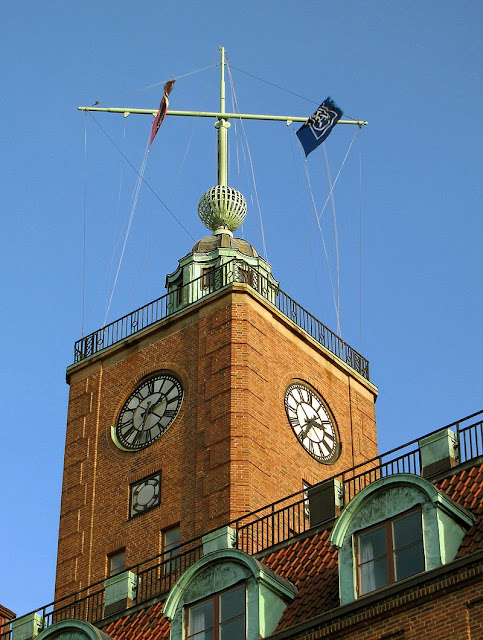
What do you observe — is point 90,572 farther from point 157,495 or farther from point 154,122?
point 154,122

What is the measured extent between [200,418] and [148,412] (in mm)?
2059

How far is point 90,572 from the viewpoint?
43.9 metres

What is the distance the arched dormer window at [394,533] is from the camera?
92.6ft

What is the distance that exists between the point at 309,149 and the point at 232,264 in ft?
13.8

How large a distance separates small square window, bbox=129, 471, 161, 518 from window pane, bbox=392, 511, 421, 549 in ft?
51.2

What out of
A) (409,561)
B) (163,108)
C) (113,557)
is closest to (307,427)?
(113,557)

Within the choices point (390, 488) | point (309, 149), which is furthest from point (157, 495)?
point (390, 488)

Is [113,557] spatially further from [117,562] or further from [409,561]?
[409,561]

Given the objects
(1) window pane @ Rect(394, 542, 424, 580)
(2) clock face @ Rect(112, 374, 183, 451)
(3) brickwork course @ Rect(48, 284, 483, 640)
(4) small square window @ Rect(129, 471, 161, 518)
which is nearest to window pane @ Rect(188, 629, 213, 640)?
(1) window pane @ Rect(394, 542, 424, 580)

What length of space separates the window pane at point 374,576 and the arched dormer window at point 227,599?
205cm

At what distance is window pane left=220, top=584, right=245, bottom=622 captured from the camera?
30344 millimetres

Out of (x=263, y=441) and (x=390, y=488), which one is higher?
(x=263, y=441)

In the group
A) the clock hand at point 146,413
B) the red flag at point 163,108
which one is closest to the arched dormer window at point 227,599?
the clock hand at point 146,413

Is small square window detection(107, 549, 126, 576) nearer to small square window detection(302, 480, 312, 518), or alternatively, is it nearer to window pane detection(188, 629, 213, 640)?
small square window detection(302, 480, 312, 518)
